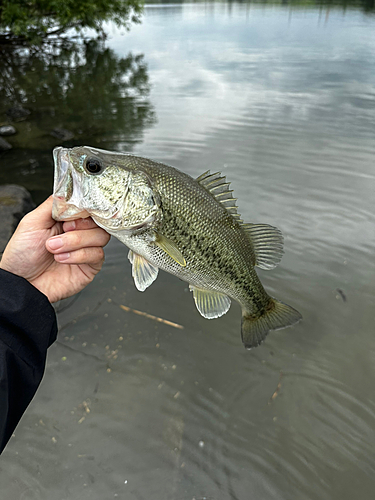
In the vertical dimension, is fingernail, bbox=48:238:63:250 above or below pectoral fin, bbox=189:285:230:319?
above

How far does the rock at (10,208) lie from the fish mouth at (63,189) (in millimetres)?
3371

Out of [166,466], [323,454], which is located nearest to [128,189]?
[166,466]

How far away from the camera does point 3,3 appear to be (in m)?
18.1

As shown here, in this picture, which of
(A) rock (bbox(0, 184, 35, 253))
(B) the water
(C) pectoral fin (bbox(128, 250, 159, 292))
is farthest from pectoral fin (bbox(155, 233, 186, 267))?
(A) rock (bbox(0, 184, 35, 253))

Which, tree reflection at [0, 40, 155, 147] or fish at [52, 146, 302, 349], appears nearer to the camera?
fish at [52, 146, 302, 349]

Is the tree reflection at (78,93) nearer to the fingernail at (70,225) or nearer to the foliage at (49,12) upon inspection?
the foliage at (49,12)

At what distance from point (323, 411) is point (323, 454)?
416mm

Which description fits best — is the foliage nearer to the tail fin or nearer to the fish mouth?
the fish mouth

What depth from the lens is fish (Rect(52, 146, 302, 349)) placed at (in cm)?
205

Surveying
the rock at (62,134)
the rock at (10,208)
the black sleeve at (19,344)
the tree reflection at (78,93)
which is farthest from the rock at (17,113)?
the black sleeve at (19,344)

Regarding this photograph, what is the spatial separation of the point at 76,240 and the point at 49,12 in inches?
932

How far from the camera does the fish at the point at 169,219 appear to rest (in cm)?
205

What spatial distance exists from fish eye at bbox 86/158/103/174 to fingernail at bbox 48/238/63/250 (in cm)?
54

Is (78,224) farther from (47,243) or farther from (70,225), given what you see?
(47,243)
